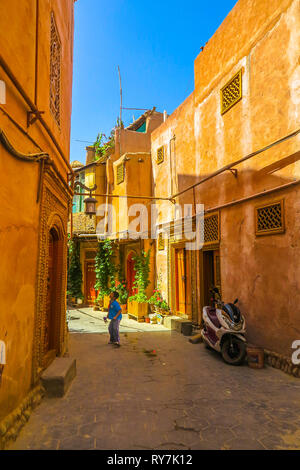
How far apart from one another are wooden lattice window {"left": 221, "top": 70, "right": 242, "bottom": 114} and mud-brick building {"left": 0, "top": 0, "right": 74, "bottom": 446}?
444 centimetres

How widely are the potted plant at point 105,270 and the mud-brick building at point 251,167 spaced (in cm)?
551

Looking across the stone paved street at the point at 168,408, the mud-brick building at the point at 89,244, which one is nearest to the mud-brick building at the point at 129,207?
the mud-brick building at the point at 89,244

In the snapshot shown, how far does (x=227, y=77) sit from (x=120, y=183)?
309 inches

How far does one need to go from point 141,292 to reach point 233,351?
6687 mm

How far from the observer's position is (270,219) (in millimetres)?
6727

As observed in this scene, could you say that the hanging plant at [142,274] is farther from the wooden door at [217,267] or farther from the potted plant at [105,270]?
the wooden door at [217,267]

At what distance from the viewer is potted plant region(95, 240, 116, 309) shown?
15672 millimetres

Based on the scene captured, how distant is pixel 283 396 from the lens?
500 cm

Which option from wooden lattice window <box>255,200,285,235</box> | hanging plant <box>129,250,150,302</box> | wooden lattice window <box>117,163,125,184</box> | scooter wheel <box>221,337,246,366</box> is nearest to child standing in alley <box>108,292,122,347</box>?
scooter wheel <box>221,337,246,366</box>

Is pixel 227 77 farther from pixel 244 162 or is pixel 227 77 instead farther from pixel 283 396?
pixel 283 396

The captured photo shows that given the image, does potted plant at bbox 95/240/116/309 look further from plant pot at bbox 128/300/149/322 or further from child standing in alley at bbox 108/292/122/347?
child standing in alley at bbox 108/292/122/347

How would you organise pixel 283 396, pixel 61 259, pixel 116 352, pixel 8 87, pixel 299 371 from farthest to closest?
pixel 116 352
pixel 61 259
pixel 299 371
pixel 283 396
pixel 8 87
